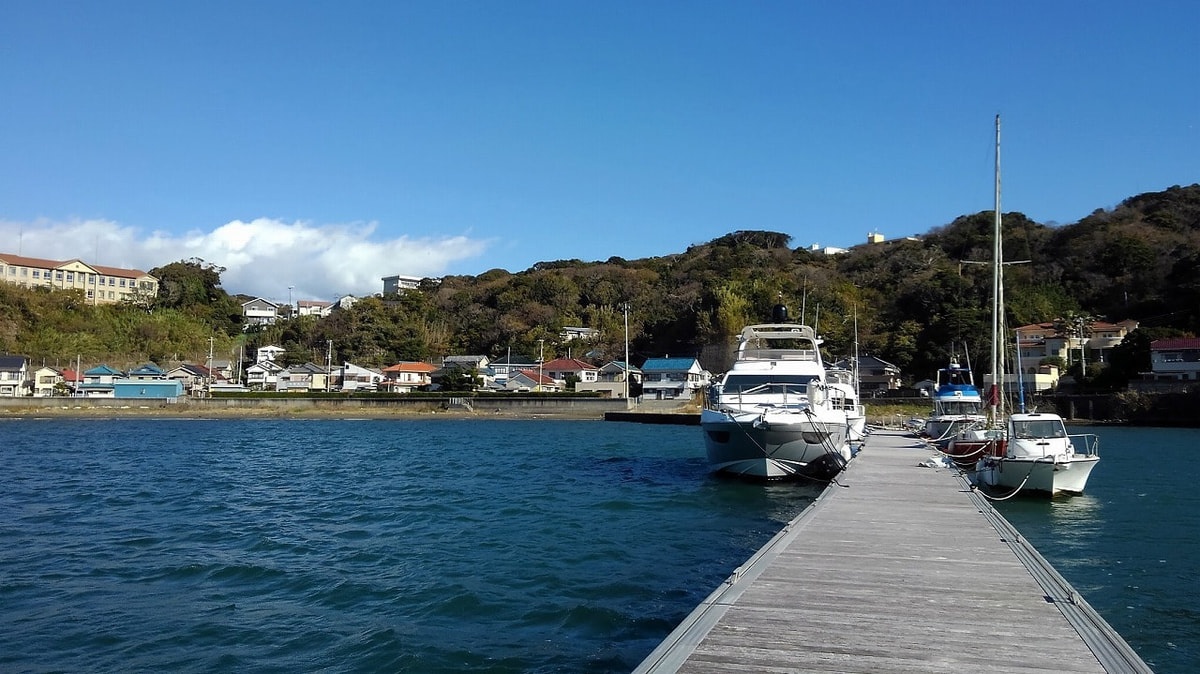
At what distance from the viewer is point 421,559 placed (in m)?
14.5

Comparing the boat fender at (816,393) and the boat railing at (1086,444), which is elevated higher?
the boat fender at (816,393)

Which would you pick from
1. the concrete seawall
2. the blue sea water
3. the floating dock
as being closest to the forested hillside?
the concrete seawall

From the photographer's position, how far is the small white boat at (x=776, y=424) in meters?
22.6

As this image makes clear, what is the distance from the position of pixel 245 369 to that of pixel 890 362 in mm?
84473

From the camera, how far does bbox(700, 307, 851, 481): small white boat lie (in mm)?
22625

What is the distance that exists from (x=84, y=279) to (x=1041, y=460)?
5391 inches

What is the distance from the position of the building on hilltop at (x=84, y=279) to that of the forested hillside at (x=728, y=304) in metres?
3.29

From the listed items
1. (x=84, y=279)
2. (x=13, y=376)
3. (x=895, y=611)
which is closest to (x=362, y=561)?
(x=895, y=611)

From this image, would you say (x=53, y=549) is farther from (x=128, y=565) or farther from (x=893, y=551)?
(x=893, y=551)

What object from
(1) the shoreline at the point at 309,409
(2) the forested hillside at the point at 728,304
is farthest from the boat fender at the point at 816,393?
(2) the forested hillside at the point at 728,304

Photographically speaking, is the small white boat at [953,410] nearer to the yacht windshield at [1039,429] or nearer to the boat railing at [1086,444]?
the boat railing at [1086,444]

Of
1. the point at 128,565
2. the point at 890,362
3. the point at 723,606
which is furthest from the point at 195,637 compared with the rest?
the point at 890,362

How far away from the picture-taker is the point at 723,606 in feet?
24.9

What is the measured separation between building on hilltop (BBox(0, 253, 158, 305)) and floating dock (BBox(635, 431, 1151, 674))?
129m
